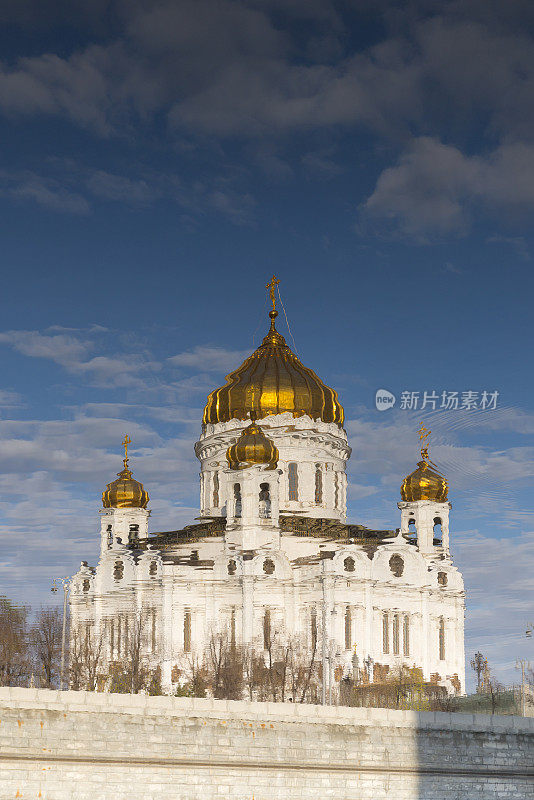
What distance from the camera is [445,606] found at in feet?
224

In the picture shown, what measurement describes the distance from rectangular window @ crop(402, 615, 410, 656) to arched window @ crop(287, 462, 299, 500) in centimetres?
1053

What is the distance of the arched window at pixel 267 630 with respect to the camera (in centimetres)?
6294

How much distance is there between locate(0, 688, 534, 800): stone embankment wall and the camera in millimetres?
38250

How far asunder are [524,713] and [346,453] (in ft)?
105

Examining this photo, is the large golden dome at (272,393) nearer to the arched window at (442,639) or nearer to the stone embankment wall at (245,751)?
the arched window at (442,639)

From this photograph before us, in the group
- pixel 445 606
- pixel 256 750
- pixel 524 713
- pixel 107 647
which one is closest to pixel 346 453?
pixel 445 606

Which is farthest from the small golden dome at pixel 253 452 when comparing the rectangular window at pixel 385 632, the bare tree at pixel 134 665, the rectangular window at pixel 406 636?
the rectangular window at pixel 406 636

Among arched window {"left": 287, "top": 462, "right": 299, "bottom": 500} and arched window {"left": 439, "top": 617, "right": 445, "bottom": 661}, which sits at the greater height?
arched window {"left": 287, "top": 462, "right": 299, "bottom": 500}

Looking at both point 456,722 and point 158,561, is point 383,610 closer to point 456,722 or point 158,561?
point 158,561

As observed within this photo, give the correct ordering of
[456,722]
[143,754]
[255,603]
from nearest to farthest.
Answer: [143,754] < [456,722] < [255,603]

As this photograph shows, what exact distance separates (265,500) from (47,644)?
1423 cm

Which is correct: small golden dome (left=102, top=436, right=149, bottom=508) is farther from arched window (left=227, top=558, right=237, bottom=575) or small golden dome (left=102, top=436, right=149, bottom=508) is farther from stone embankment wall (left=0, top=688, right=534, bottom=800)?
stone embankment wall (left=0, top=688, right=534, bottom=800)

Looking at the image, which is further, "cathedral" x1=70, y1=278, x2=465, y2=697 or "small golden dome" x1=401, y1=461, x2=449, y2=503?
"small golden dome" x1=401, y1=461, x2=449, y2=503

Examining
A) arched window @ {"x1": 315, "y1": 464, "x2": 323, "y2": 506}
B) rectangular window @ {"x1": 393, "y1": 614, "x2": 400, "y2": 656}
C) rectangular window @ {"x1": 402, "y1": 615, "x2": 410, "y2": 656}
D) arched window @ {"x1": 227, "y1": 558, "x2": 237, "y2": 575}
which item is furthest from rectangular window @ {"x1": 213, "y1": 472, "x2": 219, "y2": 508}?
rectangular window @ {"x1": 402, "y1": 615, "x2": 410, "y2": 656}
